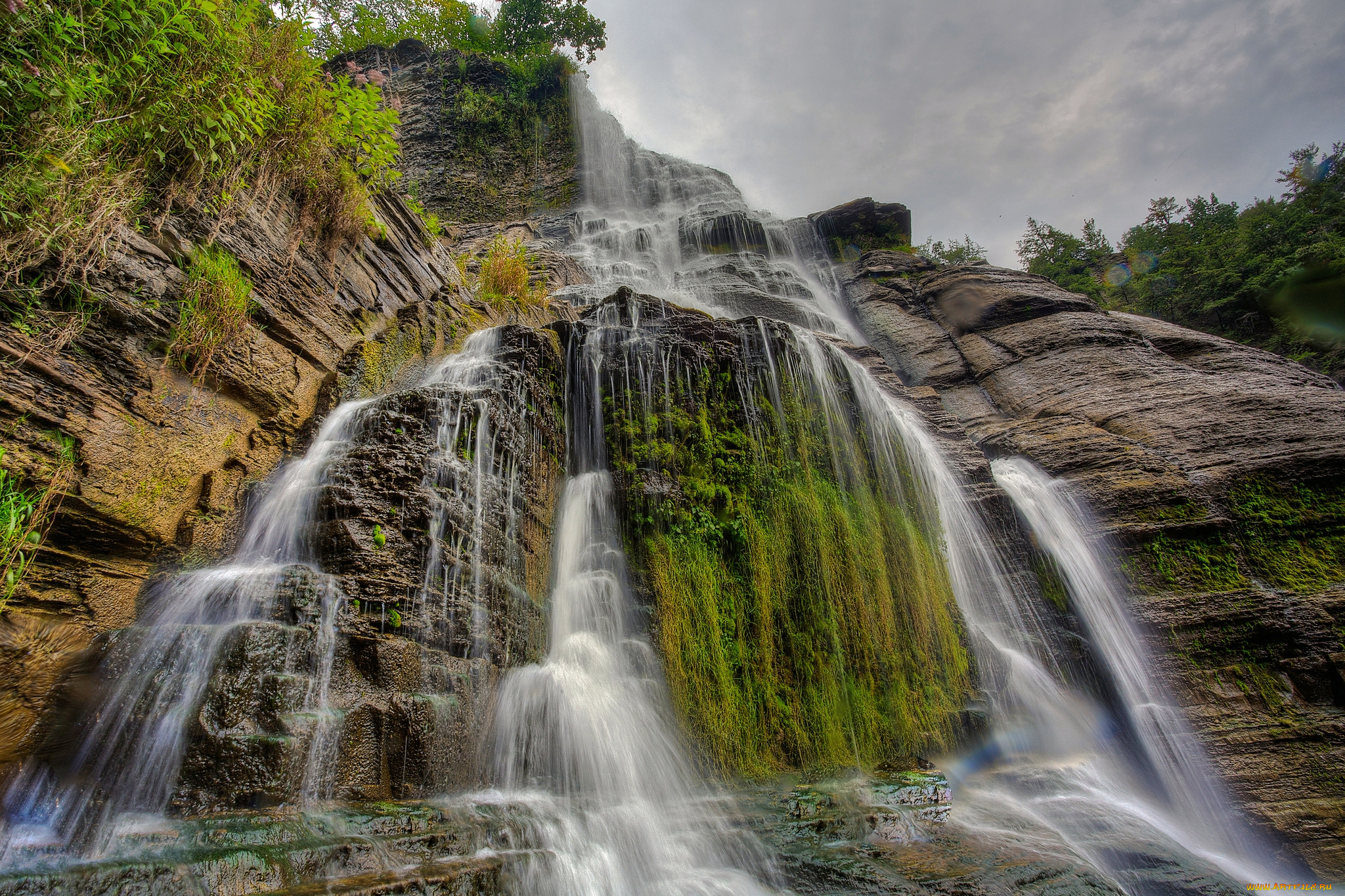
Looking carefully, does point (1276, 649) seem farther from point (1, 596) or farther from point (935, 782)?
point (1, 596)

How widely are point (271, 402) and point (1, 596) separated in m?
2.35

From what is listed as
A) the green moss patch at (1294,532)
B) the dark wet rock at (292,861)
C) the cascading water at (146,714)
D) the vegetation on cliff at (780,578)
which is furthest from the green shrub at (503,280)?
the green moss patch at (1294,532)

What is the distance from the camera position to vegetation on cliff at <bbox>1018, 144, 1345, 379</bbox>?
53.4 ft

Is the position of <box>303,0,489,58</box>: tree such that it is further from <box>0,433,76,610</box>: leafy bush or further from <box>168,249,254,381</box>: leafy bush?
<box>0,433,76,610</box>: leafy bush

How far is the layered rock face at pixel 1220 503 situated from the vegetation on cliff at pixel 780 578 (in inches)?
120

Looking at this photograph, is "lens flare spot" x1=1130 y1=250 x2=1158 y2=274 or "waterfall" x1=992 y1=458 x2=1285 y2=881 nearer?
"waterfall" x1=992 y1=458 x2=1285 y2=881

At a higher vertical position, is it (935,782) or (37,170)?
(37,170)

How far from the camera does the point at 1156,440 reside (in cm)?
859

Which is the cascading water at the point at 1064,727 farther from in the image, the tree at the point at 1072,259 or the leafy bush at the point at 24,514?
the tree at the point at 1072,259

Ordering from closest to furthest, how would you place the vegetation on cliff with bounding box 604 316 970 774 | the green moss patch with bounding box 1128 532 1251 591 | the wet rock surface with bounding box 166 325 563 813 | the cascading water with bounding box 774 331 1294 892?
1. the wet rock surface with bounding box 166 325 563 813
2. the cascading water with bounding box 774 331 1294 892
3. the vegetation on cliff with bounding box 604 316 970 774
4. the green moss patch with bounding box 1128 532 1251 591

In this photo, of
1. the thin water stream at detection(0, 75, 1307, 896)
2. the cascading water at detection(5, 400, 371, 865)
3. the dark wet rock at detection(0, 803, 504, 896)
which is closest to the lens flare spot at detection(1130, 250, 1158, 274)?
the thin water stream at detection(0, 75, 1307, 896)

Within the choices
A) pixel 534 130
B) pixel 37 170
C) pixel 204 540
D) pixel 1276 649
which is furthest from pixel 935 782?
pixel 534 130

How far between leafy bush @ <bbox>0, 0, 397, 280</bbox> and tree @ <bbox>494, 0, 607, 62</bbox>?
1781 centimetres

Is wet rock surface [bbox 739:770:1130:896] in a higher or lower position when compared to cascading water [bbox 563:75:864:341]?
lower
